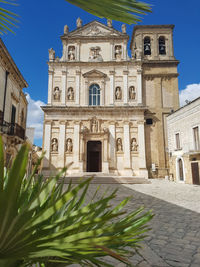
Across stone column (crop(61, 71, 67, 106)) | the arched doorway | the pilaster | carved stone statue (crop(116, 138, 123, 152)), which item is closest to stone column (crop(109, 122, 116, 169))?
carved stone statue (crop(116, 138, 123, 152))

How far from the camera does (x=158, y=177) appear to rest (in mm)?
17109

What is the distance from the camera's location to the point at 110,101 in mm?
18719

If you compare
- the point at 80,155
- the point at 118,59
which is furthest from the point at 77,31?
the point at 80,155

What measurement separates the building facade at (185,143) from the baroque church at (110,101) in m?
1.68

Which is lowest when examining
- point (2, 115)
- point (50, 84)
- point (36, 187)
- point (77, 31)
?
point (36, 187)

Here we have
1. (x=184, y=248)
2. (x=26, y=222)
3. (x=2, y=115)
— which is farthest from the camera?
(x=2, y=115)

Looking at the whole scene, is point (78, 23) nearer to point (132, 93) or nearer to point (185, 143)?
point (132, 93)

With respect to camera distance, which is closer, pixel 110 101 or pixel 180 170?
pixel 180 170

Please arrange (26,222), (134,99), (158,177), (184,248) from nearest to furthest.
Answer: (26,222) < (184,248) < (158,177) < (134,99)

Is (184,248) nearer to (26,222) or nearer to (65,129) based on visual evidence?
(26,222)

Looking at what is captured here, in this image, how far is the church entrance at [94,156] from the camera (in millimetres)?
18859

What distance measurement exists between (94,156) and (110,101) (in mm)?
5474

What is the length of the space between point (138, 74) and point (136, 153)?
7.66 metres

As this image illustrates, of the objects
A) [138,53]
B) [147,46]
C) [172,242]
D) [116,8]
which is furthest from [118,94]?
[116,8]
